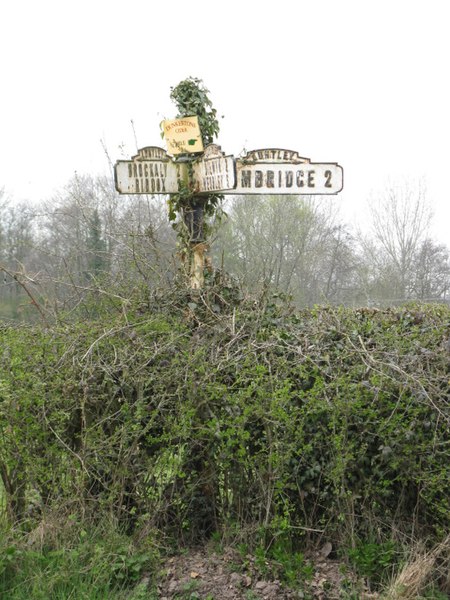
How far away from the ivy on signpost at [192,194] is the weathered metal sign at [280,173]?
1.21 ft

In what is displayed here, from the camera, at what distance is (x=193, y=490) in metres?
3.82

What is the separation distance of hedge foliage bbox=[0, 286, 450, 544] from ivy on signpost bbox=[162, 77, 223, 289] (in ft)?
4.61

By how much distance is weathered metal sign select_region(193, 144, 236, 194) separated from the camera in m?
5.11

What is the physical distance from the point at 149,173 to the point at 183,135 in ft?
1.43

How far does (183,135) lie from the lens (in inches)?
210

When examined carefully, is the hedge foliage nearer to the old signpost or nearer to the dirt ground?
the dirt ground

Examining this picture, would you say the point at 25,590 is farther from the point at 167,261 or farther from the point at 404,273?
the point at 404,273

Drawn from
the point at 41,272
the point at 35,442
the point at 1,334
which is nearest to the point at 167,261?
the point at 41,272

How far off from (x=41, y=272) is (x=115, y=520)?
2244mm

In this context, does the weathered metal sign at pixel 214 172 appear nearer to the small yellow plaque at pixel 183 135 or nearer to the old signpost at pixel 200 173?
the old signpost at pixel 200 173

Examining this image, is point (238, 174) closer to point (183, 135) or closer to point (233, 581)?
point (183, 135)

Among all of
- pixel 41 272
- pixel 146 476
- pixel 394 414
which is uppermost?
pixel 41 272

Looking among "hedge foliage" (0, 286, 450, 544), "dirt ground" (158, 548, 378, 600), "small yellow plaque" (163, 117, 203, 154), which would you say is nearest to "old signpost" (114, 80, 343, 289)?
"small yellow plaque" (163, 117, 203, 154)

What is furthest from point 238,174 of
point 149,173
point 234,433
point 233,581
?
point 233,581
